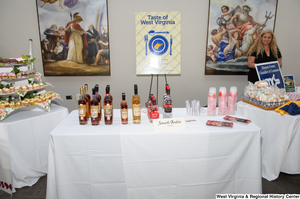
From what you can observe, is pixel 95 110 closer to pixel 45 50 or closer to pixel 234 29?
pixel 45 50

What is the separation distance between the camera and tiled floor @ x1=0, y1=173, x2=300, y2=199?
6.41 ft

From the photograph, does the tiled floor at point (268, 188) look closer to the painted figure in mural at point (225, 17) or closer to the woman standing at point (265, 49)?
the woman standing at point (265, 49)

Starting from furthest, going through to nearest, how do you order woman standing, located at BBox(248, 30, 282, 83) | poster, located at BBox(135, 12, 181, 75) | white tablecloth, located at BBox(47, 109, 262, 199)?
poster, located at BBox(135, 12, 181, 75)
woman standing, located at BBox(248, 30, 282, 83)
white tablecloth, located at BBox(47, 109, 262, 199)

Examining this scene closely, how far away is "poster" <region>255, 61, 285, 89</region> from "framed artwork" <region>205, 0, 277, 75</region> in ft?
3.12

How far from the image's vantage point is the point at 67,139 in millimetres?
1552

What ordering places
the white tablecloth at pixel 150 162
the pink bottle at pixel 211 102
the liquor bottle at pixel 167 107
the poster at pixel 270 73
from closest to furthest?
the white tablecloth at pixel 150 162 < the liquor bottle at pixel 167 107 < the pink bottle at pixel 211 102 < the poster at pixel 270 73

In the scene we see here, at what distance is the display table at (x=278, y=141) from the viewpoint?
1941 millimetres

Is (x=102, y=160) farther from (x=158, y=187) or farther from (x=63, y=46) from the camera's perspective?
(x=63, y=46)

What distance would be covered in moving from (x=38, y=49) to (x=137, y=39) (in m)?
1.67

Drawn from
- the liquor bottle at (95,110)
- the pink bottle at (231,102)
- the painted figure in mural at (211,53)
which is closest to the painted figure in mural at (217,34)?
the painted figure in mural at (211,53)

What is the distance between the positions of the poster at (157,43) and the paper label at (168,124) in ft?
5.77

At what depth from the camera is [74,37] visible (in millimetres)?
3314

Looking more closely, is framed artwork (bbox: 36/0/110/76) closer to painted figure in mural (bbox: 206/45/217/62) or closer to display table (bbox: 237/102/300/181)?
painted figure in mural (bbox: 206/45/217/62)

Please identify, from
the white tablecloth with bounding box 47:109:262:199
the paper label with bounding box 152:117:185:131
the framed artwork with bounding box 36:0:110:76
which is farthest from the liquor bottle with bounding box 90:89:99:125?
the framed artwork with bounding box 36:0:110:76
